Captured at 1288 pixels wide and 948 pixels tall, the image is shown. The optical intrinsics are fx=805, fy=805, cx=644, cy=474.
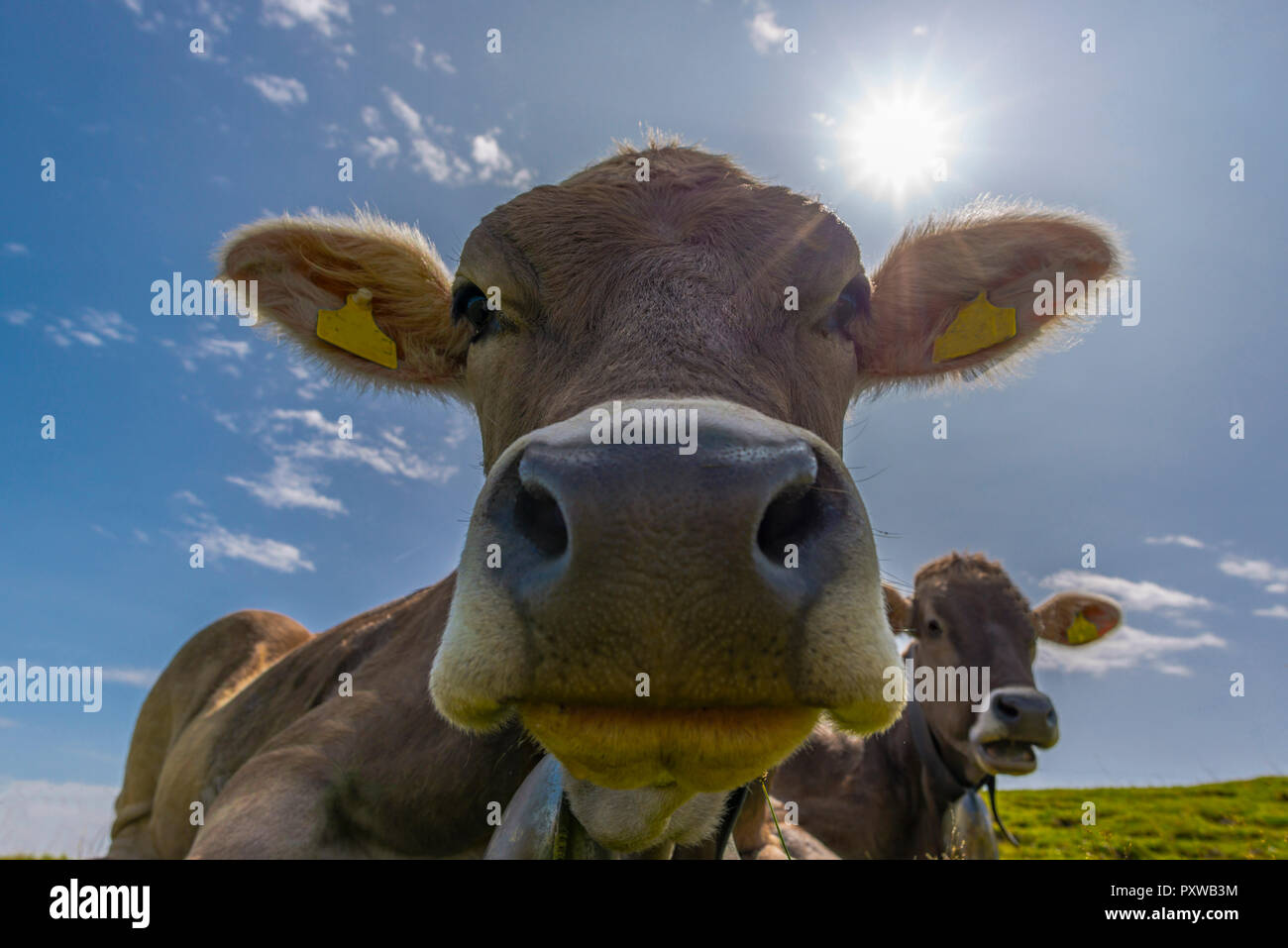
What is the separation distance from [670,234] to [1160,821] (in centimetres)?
1590

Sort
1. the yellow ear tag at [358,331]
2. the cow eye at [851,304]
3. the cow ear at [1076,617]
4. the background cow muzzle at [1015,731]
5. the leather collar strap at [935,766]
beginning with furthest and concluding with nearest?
the cow ear at [1076,617], the leather collar strap at [935,766], the background cow muzzle at [1015,731], the yellow ear tag at [358,331], the cow eye at [851,304]

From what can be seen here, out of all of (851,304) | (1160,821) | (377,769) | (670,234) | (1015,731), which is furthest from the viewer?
(1160,821)

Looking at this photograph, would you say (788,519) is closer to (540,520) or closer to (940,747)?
(540,520)

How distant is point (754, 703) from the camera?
168 centimetres

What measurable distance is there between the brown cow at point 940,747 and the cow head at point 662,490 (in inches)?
172

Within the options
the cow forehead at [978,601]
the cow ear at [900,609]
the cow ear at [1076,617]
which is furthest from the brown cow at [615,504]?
the cow ear at [1076,617]

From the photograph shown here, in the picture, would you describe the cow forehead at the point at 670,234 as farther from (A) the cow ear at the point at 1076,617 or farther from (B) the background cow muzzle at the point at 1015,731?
(A) the cow ear at the point at 1076,617

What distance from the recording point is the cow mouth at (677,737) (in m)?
1.69

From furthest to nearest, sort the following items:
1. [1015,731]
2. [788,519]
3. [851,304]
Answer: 1. [1015,731]
2. [851,304]
3. [788,519]

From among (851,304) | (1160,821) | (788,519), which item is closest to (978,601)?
(851,304)

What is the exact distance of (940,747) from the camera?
765 centimetres

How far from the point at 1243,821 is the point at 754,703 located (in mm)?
17206
